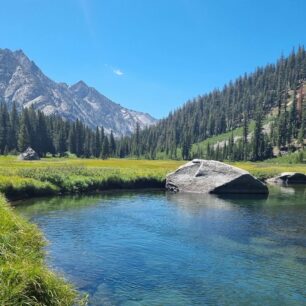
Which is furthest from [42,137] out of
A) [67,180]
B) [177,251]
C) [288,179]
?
[177,251]

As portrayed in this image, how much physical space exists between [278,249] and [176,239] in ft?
22.4

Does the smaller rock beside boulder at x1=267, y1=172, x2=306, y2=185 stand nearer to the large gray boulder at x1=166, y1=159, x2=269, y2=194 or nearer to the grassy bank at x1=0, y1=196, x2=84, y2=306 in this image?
the large gray boulder at x1=166, y1=159, x2=269, y2=194

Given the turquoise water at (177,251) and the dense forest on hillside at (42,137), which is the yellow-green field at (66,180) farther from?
the dense forest on hillside at (42,137)

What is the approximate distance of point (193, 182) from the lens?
59875mm

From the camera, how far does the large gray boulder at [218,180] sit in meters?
57.7

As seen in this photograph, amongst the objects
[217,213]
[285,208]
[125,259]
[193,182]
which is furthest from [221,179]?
[125,259]

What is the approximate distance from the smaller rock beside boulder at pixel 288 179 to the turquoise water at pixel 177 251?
1499 inches

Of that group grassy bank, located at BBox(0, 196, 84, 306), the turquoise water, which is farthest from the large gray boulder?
grassy bank, located at BBox(0, 196, 84, 306)

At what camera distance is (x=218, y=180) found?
58156 mm

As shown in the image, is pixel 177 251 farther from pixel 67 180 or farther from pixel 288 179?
pixel 288 179

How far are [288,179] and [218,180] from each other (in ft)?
103

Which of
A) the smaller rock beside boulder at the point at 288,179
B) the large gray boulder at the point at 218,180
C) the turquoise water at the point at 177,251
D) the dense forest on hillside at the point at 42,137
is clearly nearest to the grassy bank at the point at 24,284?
the turquoise water at the point at 177,251

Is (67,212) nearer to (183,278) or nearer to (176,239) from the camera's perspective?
(176,239)

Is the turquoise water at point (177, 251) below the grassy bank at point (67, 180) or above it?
below
